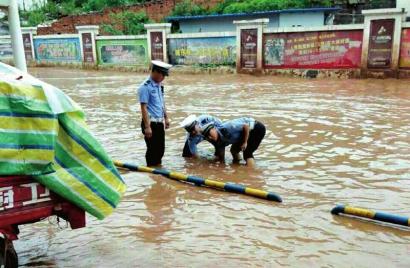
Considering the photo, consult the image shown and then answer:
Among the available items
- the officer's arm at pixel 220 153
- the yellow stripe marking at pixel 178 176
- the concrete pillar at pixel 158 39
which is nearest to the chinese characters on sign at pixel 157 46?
the concrete pillar at pixel 158 39

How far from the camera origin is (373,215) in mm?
4188

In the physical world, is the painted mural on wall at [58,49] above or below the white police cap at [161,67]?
below

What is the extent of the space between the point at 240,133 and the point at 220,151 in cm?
54

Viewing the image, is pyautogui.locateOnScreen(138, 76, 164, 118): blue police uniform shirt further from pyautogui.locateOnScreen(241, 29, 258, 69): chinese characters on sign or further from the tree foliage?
the tree foliage

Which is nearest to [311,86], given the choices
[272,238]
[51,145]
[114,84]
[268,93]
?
[268,93]

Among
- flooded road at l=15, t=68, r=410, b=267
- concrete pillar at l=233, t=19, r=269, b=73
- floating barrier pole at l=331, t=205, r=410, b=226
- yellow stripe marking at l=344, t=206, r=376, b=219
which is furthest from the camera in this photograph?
concrete pillar at l=233, t=19, r=269, b=73

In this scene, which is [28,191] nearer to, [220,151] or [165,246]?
Answer: [165,246]

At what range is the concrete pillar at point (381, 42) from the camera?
51.3 feet

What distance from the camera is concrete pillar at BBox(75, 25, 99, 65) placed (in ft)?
84.0

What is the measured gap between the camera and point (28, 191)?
2.89 m

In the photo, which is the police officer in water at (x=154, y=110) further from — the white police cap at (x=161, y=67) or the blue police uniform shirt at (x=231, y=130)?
the blue police uniform shirt at (x=231, y=130)

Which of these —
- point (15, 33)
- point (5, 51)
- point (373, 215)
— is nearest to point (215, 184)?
point (373, 215)

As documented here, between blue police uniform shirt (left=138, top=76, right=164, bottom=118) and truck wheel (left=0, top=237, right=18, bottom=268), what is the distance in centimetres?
302

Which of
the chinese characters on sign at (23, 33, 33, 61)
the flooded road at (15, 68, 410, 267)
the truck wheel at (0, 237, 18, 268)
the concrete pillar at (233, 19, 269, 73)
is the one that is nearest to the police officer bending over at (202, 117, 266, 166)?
the flooded road at (15, 68, 410, 267)
